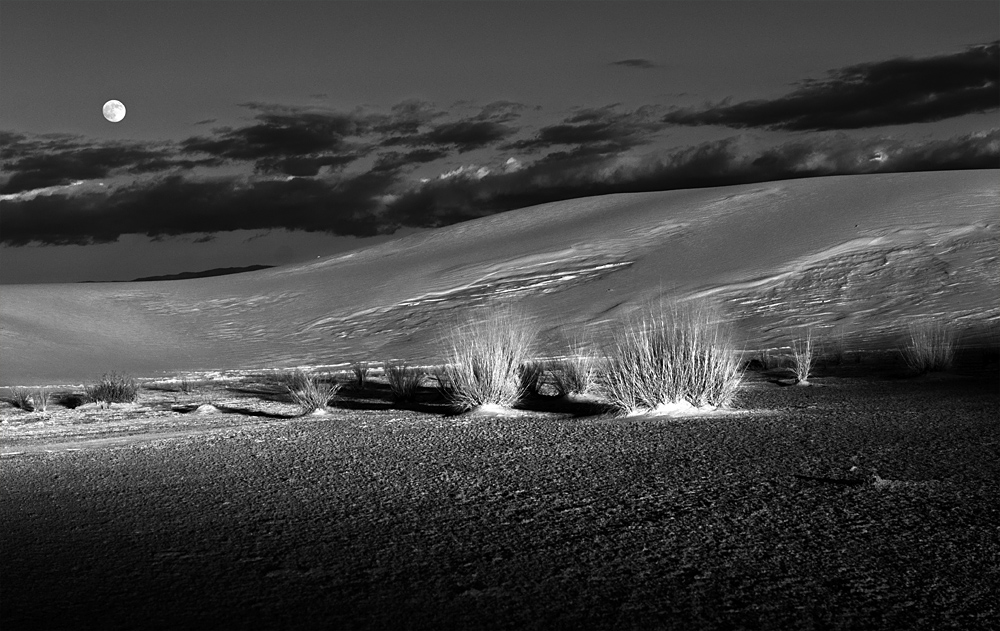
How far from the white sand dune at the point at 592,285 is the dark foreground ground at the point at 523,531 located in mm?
11397

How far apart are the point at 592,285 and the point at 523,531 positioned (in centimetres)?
1996

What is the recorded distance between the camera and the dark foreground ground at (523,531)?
3.57m

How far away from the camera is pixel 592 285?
80.3ft

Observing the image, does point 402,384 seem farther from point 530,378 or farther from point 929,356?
point 929,356

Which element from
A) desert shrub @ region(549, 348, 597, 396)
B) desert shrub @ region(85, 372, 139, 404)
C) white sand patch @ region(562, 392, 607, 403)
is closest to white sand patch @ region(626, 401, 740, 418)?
white sand patch @ region(562, 392, 607, 403)

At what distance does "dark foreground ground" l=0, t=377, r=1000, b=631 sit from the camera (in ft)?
11.7

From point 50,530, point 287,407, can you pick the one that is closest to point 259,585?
point 50,530

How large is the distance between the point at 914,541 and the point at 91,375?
1909cm

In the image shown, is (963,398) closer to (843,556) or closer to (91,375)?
(843,556)

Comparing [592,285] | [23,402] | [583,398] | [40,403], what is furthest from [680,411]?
[592,285]

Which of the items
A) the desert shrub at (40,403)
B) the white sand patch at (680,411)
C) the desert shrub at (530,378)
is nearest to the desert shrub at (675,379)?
the white sand patch at (680,411)

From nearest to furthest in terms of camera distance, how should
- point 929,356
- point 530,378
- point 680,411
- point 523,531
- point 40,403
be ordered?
point 523,531 → point 680,411 → point 530,378 → point 40,403 → point 929,356

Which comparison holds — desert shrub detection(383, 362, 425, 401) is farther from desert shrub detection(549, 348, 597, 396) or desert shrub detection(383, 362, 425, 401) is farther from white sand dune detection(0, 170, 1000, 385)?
white sand dune detection(0, 170, 1000, 385)

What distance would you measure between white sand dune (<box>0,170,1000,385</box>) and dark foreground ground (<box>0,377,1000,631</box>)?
37.4 ft
